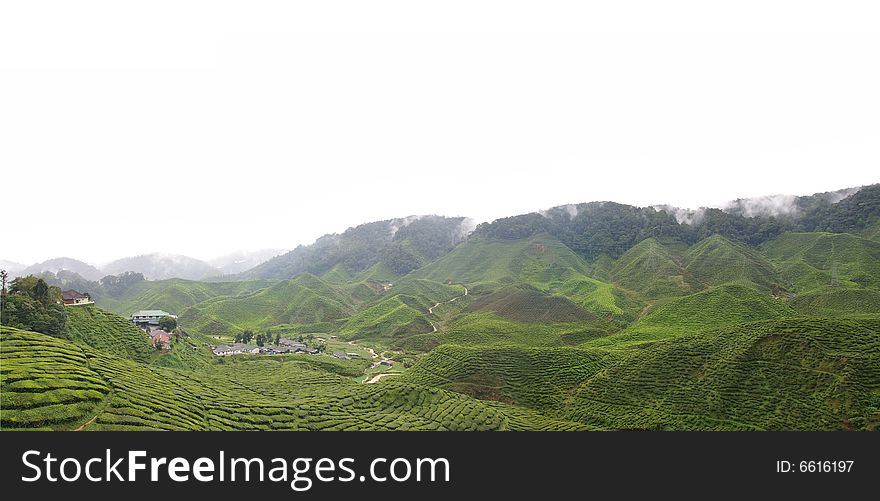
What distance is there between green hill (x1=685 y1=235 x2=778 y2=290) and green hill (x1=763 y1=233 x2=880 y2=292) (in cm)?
555

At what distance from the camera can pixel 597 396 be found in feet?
149

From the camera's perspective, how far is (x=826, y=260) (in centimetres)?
11944

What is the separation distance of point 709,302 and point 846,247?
77394 mm

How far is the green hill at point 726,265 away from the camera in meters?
114

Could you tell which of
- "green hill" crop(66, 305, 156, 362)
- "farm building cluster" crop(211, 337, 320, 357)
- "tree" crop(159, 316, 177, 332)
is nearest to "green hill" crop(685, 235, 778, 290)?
"farm building cluster" crop(211, 337, 320, 357)

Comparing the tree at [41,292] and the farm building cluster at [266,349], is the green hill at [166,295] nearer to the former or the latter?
the farm building cluster at [266,349]

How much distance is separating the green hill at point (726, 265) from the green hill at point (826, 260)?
5550mm

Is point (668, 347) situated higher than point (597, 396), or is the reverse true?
point (668, 347)

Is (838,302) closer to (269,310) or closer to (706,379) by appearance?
(706,379)

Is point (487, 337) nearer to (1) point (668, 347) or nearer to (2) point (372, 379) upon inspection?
(2) point (372, 379)

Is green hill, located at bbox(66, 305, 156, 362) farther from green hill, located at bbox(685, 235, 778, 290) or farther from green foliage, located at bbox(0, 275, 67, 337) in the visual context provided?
green hill, located at bbox(685, 235, 778, 290)

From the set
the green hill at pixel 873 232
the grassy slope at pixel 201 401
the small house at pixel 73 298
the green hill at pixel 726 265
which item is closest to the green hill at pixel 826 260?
the green hill at pixel 726 265

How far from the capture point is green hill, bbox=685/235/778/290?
11360cm
